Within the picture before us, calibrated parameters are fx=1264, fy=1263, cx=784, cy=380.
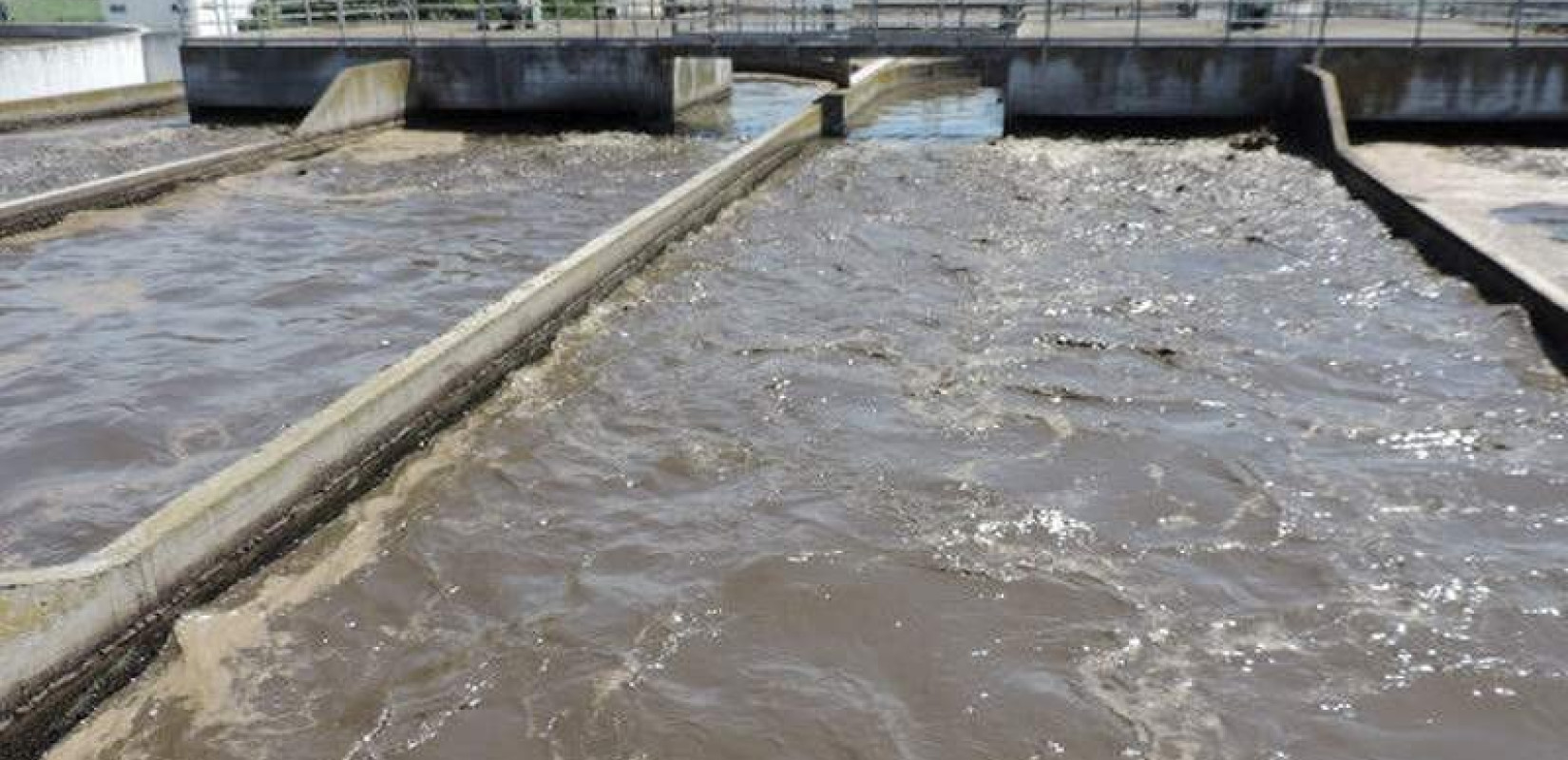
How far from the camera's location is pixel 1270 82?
2236cm

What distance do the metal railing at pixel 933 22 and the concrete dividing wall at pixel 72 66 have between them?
1.74 metres

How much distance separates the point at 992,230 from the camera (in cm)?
1562

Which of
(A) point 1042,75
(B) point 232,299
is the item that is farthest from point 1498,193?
(B) point 232,299

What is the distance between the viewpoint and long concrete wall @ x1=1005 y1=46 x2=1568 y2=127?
21297mm

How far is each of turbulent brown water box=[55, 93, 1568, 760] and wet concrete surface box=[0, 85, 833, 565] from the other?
1.60m

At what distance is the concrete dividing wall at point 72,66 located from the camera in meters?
25.9

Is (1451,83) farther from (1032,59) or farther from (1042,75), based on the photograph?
(1032,59)

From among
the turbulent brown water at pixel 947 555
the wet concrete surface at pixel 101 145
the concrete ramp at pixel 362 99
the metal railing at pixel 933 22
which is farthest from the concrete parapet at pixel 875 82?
the turbulent brown water at pixel 947 555

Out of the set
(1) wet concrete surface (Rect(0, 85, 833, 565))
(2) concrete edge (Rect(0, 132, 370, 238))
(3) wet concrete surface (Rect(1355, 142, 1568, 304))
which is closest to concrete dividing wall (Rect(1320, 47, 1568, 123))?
(3) wet concrete surface (Rect(1355, 142, 1568, 304))

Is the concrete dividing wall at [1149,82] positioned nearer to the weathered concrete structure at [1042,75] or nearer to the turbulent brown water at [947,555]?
the weathered concrete structure at [1042,75]

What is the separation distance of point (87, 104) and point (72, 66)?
7.49 ft

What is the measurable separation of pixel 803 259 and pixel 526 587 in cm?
785

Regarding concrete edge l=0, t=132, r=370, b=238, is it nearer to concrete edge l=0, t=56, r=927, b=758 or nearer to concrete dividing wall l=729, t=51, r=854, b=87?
concrete edge l=0, t=56, r=927, b=758

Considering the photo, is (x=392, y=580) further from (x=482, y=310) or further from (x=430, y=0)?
(x=430, y=0)
